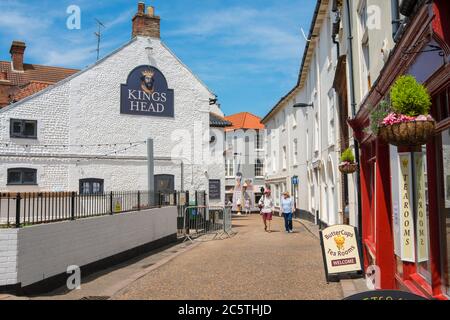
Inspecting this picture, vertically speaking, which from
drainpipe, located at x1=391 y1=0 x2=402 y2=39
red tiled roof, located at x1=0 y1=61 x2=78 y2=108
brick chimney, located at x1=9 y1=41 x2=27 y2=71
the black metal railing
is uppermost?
brick chimney, located at x1=9 y1=41 x2=27 y2=71

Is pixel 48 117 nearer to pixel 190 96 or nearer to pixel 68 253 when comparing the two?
pixel 190 96

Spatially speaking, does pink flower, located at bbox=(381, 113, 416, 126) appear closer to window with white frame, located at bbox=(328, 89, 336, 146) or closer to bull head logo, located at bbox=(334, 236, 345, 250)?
bull head logo, located at bbox=(334, 236, 345, 250)

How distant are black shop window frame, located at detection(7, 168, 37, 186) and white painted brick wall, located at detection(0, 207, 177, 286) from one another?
694 centimetres

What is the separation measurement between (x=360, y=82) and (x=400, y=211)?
5.78 meters

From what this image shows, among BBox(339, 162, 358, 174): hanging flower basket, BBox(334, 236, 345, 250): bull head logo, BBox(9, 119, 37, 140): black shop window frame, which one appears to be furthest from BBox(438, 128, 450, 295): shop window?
BBox(9, 119, 37, 140): black shop window frame

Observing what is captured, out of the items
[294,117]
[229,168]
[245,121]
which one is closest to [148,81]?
[294,117]

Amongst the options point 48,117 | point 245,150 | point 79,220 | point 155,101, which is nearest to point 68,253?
point 79,220

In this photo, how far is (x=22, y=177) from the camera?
19.2 metres

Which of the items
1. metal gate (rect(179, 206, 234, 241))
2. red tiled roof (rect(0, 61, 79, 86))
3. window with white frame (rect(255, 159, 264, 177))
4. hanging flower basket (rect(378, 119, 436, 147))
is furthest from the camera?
window with white frame (rect(255, 159, 264, 177))

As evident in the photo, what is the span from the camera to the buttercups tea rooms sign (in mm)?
8789

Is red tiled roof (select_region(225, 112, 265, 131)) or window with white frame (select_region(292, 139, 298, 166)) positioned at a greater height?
red tiled roof (select_region(225, 112, 265, 131))

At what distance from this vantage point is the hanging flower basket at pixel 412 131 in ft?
14.8

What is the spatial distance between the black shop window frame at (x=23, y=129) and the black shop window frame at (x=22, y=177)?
131 centimetres

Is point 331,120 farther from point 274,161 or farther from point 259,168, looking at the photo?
point 259,168
